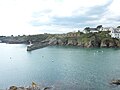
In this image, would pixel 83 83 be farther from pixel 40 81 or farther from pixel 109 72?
pixel 109 72

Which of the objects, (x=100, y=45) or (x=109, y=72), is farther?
(x=100, y=45)

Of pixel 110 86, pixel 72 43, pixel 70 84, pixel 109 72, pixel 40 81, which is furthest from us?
pixel 72 43

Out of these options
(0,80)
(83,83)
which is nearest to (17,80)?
(0,80)

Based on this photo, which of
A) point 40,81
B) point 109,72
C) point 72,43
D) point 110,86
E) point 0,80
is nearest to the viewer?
point 110,86

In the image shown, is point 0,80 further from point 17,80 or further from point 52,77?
point 52,77

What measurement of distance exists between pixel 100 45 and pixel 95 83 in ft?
325

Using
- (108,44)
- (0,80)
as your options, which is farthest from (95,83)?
(108,44)

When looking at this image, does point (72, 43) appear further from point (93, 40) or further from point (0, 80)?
point (0, 80)

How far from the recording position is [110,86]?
4122 centimetres

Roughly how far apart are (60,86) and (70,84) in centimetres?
232

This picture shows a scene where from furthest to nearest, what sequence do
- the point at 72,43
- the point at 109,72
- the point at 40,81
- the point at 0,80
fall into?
the point at 72,43
the point at 109,72
the point at 0,80
the point at 40,81

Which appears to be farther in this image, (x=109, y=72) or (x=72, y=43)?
(x=72, y=43)

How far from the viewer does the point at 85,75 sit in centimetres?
5238

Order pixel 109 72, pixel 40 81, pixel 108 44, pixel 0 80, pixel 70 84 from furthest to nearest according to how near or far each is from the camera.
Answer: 1. pixel 108 44
2. pixel 109 72
3. pixel 0 80
4. pixel 40 81
5. pixel 70 84
